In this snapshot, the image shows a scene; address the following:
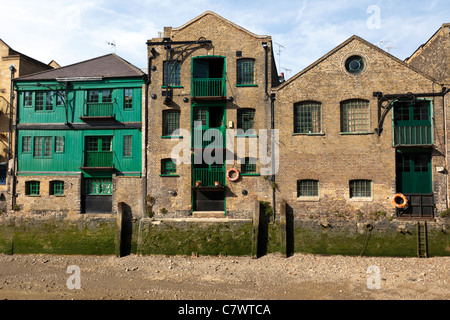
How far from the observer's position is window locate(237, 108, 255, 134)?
18370 millimetres

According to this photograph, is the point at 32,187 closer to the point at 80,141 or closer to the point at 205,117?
the point at 80,141

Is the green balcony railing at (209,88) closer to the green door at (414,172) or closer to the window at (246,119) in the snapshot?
the window at (246,119)

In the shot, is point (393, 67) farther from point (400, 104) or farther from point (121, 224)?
point (121, 224)

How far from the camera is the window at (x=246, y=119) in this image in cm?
1837

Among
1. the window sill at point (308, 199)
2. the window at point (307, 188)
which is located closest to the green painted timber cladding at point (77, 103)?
the window at point (307, 188)

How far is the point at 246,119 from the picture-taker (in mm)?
18453

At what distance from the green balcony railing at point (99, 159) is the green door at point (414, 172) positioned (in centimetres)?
1682

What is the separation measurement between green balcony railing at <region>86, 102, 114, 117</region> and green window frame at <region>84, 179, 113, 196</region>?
4067 mm

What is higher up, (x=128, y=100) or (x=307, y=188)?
(x=128, y=100)

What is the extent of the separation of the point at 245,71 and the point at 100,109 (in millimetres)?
9143

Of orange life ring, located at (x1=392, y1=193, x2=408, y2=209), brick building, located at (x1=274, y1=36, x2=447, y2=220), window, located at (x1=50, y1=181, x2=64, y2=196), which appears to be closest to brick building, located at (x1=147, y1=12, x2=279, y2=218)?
brick building, located at (x1=274, y1=36, x2=447, y2=220)

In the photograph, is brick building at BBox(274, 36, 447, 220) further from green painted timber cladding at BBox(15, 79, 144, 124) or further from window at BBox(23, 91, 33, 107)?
window at BBox(23, 91, 33, 107)

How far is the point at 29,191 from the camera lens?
19.5 metres

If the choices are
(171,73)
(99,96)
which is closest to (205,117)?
(171,73)
